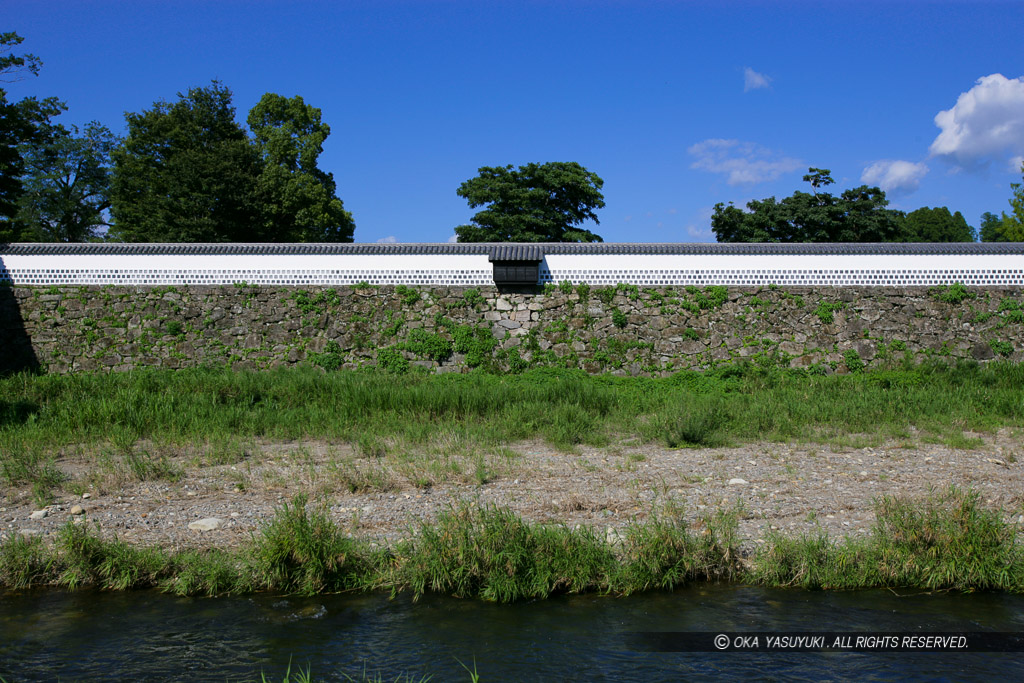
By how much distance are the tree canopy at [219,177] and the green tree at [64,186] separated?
6208 mm

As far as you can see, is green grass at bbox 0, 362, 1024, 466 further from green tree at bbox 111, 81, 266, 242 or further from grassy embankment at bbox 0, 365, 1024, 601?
green tree at bbox 111, 81, 266, 242

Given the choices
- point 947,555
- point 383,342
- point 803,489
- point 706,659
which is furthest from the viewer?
point 383,342

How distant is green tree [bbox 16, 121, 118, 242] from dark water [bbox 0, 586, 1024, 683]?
38790 millimetres

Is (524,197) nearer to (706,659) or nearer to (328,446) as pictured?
(328,446)

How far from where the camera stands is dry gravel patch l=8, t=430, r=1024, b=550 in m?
6.58

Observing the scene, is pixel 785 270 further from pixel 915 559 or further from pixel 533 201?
pixel 533 201

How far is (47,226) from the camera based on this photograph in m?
38.8

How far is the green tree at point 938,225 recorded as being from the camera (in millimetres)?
51594

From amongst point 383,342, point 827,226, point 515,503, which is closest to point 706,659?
point 515,503

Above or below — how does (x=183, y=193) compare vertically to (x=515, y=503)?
above

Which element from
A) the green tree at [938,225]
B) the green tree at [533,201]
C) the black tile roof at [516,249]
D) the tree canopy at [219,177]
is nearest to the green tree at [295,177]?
the tree canopy at [219,177]

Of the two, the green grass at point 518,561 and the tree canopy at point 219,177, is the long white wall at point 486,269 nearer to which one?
the green grass at point 518,561

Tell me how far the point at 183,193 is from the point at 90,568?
26231 millimetres

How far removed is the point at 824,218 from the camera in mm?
31672
